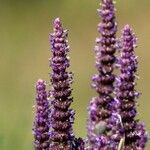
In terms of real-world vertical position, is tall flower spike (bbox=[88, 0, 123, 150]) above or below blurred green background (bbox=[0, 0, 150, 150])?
below

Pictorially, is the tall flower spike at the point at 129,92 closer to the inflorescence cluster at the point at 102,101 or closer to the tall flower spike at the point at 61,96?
the inflorescence cluster at the point at 102,101

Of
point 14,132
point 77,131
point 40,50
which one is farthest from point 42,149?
point 40,50

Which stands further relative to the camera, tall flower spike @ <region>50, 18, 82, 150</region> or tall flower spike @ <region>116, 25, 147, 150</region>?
tall flower spike @ <region>50, 18, 82, 150</region>

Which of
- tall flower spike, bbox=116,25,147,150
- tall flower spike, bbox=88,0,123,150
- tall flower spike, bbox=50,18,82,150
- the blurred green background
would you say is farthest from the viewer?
the blurred green background

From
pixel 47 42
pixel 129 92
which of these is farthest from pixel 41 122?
pixel 47 42

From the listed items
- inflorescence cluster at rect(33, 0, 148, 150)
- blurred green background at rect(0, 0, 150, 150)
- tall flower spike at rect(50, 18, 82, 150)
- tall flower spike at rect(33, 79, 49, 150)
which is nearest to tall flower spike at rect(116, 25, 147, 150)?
inflorescence cluster at rect(33, 0, 148, 150)

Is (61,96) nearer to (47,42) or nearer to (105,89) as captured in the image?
(105,89)

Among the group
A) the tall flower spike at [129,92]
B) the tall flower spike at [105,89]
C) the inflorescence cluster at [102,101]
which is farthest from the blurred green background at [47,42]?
the tall flower spike at [105,89]

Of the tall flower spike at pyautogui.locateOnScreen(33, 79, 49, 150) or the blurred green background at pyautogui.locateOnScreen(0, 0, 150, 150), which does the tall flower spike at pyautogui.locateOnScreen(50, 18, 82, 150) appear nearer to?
the tall flower spike at pyautogui.locateOnScreen(33, 79, 49, 150)
